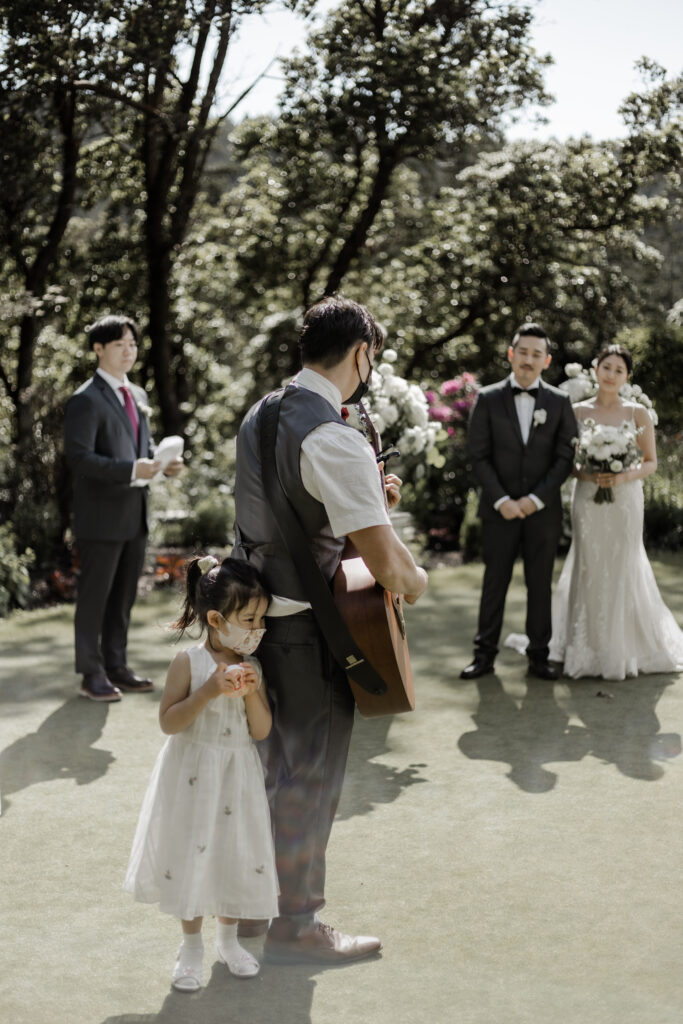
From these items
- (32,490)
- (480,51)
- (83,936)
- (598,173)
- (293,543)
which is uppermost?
(480,51)

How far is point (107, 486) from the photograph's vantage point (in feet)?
19.8

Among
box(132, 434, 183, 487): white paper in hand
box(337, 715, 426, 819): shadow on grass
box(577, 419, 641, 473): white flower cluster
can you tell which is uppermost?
box(577, 419, 641, 473): white flower cluster

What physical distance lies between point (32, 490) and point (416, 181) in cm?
790

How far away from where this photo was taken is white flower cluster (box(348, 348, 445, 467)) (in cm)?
580

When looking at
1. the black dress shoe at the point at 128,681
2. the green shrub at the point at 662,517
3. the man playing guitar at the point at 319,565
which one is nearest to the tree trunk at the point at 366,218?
the green shrub at the point at 662,517

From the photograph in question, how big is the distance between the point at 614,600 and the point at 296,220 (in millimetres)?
8596

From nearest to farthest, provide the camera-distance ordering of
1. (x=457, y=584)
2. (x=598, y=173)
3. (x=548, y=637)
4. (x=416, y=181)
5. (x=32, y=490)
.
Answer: (x=548, y=637) → (x=457, y=584) → (x=32, y=490) → (x=598, y=173) → (x=416, y=181)

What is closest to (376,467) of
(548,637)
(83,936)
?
(83,936)

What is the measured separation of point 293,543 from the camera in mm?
2969

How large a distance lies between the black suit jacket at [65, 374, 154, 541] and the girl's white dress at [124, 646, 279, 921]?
2931 millimetres

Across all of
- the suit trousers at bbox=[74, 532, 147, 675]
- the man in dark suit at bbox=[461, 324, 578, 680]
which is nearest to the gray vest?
the suit trousers at bbox=[74, 532, 147, 675]

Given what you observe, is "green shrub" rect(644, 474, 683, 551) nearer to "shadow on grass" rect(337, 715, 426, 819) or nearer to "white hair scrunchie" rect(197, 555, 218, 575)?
"shadow on grass" rect(337, 715, 426, 819)

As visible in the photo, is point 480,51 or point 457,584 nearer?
point 457,584

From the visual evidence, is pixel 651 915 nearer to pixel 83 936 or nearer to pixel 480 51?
pixel 83 936
